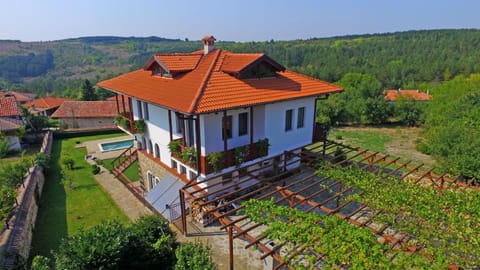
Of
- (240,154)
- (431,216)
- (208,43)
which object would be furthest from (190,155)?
(431,216)

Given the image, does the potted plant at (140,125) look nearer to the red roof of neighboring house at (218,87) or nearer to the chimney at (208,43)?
the red roof of neighboring house at (218,87)

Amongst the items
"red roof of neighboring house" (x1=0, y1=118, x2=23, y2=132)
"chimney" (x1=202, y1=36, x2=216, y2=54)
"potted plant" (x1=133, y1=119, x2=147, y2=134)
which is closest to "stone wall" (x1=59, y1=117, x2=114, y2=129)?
"red roof of neighboring house" (x1=0, y1=118, x2=23, y2=132)

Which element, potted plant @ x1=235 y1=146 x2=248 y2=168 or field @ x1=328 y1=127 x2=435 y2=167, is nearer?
potted plant @ x1=235 y1=146 x2=248 y2=168

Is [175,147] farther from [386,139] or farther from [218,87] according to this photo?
[386,139]

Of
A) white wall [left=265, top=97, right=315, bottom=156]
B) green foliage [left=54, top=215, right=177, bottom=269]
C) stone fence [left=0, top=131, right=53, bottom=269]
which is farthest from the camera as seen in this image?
white wall [left=265, top=97, right=315, bottom=156]

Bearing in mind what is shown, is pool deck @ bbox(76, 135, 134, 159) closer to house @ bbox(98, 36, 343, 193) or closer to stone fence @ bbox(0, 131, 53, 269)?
stone fence @ bbox(0, 131, 53, 269)

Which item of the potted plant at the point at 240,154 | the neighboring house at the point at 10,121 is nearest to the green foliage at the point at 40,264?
the potted plant at the point at 240,154

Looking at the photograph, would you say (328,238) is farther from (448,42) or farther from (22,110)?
(448,42)
